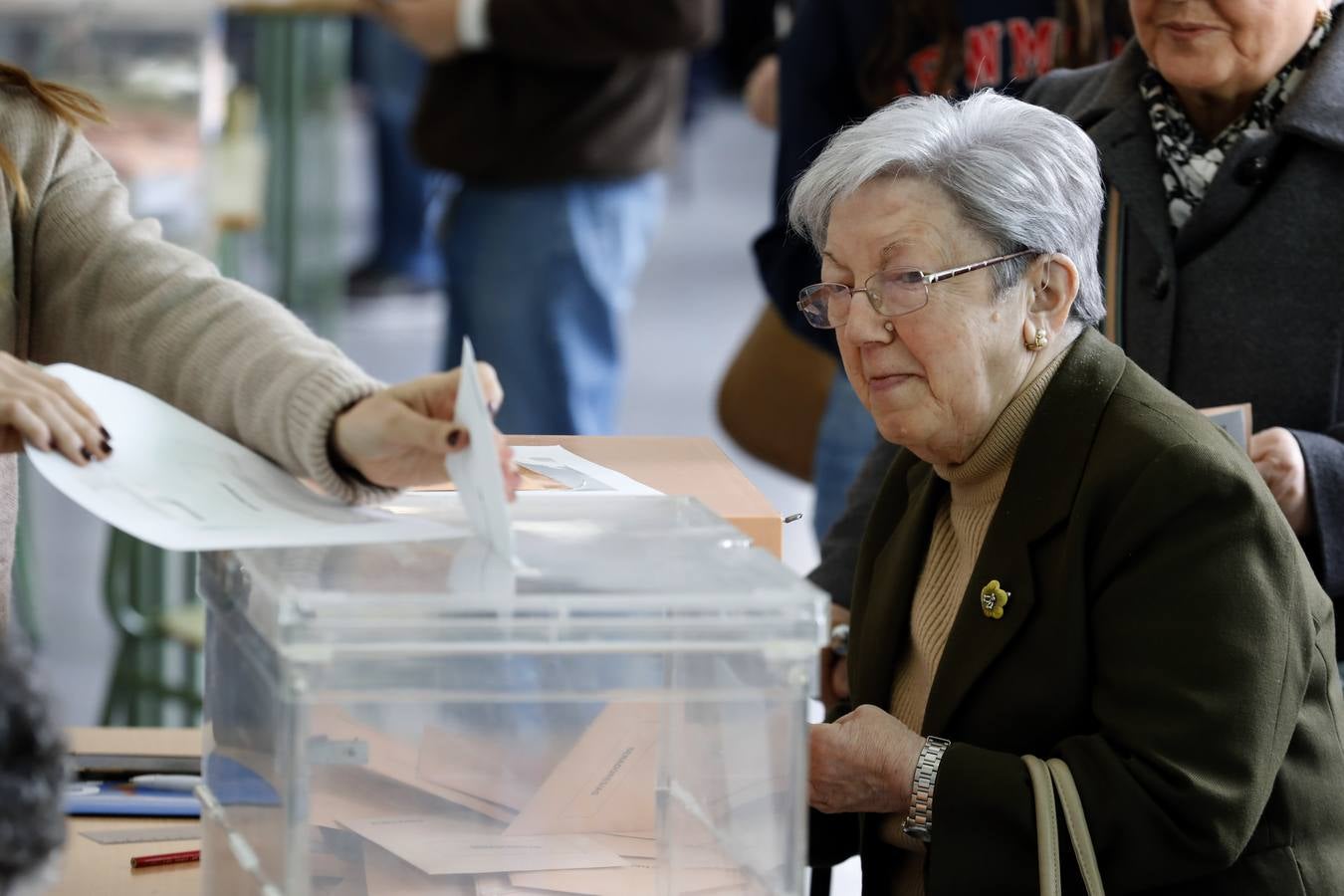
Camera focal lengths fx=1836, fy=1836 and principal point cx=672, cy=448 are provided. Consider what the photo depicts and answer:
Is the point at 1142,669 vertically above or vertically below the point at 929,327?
below

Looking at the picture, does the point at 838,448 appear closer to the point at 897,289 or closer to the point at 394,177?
the point at 897,289

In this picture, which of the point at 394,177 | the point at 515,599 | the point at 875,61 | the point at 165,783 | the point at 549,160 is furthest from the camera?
the point at 394,177

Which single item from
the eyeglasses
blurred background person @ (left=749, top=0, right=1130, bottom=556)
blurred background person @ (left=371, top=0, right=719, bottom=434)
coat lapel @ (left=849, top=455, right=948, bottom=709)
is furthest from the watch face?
blurred background person @ (left=371, top=0, right=719, bottom=434)

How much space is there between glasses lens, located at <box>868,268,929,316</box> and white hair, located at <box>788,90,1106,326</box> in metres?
0.07

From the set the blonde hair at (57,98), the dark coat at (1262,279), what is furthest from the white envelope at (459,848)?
the dark coat at (1262,279)

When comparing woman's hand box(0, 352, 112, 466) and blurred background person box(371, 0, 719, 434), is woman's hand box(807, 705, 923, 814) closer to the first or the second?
woman's hand box(0, 352, 112, 466)

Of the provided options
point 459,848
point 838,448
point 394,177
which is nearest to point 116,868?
point 459,848

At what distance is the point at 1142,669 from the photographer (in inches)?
60.3

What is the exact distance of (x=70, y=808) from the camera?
1.80 metres

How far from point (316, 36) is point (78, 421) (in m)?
5.46


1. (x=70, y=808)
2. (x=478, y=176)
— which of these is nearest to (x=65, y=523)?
(x=478, y=176)

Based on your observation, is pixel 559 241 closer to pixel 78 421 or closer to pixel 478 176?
pixel 478 176

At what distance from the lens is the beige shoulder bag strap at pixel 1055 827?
1.49 m

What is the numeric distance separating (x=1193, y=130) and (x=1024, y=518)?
2.47 ft
